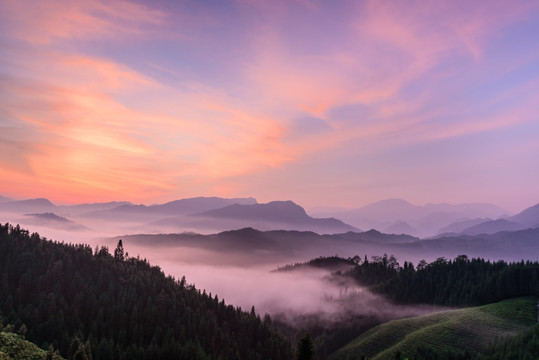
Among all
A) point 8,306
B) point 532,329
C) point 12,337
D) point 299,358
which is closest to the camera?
point 299,358

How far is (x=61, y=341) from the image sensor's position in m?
177

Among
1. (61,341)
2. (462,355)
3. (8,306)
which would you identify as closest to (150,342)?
(61,341)

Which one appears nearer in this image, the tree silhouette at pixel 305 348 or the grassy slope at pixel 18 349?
the tree silhouette at pixel 305 348

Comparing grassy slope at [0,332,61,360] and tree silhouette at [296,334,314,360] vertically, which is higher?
tree silhouette at [296,334,314,360]

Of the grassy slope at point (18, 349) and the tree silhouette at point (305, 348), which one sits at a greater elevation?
the tree silhouette at point (305, 348)

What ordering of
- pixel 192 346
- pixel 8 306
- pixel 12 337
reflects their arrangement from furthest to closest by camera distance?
1. pixel 8 306
2. pixel 192 346
3. pixel 12 337

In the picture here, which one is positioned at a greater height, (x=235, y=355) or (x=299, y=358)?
(x=299, y=358)

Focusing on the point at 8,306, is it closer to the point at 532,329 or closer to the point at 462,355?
the point at 462,355

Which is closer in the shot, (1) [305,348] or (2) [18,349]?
(1) [305,348]


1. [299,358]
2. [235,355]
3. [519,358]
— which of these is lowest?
[235,355]

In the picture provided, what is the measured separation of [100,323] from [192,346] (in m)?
54.9

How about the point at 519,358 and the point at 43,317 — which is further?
the point at 43,317

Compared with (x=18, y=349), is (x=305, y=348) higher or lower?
higher

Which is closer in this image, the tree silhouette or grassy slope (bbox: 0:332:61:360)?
the tree silhouette
